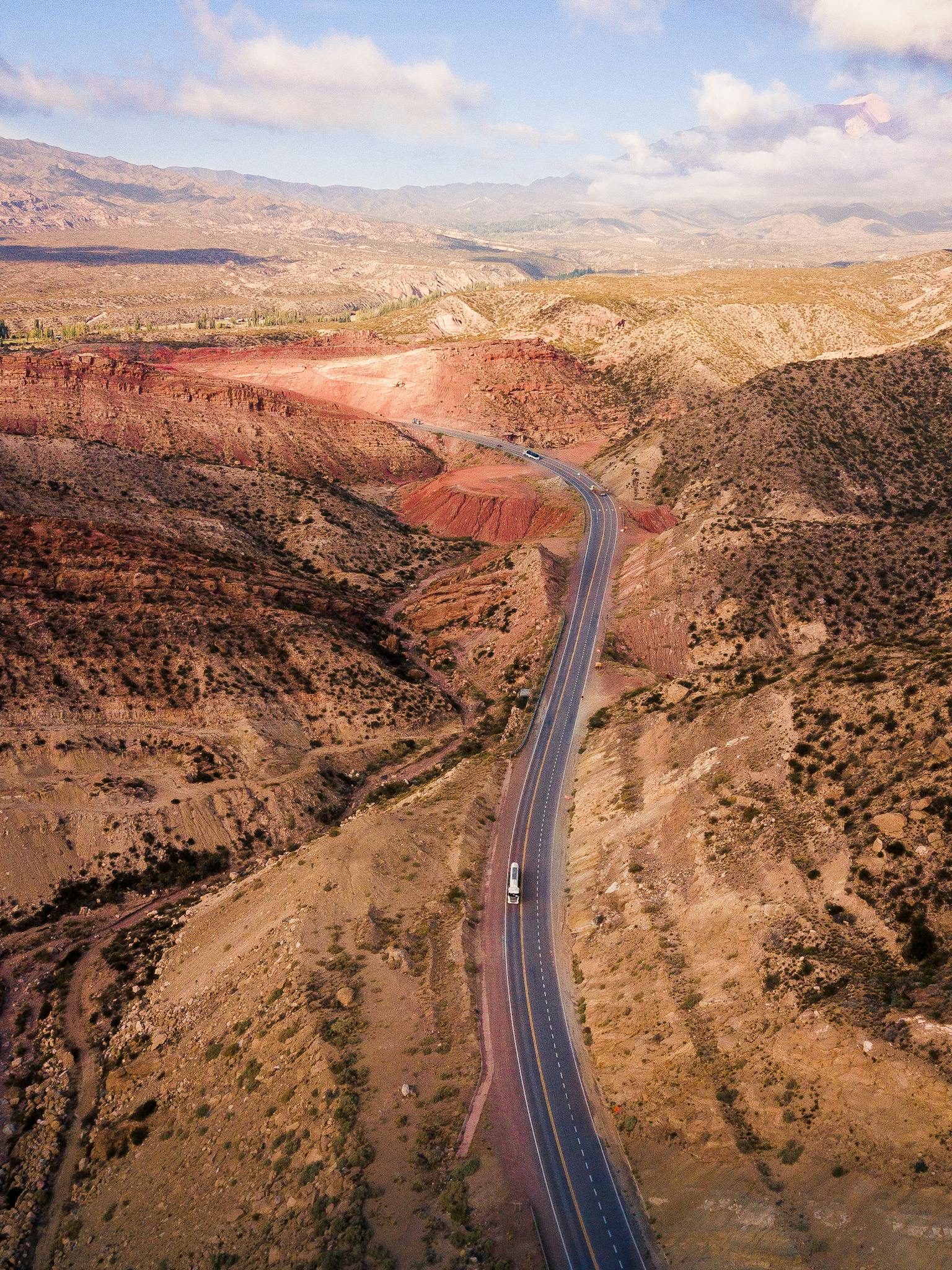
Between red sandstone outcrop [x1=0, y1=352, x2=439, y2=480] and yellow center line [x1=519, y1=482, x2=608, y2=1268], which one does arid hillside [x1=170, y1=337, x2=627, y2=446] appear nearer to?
red sandstone outcrop [x1=0, y1=352, x2=439, y2=480]

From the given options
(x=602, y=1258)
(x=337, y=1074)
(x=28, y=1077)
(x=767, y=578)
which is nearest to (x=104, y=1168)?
(x=28, y=1077)

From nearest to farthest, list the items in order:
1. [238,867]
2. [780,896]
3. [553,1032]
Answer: [553,1032]
[780,896]
[238,867]

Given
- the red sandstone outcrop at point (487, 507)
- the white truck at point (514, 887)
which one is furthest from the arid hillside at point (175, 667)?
the white truck at point (514, 887)

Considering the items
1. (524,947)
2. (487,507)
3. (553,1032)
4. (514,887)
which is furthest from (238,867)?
(487,507)

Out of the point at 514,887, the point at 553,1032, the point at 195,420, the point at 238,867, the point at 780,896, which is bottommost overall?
the point at 238,867

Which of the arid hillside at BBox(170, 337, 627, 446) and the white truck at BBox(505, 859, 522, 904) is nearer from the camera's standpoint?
the white truck at BBox(505, 859, 522, 904)

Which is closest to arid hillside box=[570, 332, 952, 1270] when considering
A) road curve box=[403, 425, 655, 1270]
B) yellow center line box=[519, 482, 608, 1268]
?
road curve box=[403, 425, 655, 1270]

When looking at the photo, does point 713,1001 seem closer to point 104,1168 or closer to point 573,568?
point 104,1168

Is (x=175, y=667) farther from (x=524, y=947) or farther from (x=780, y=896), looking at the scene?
(x=780, y=896)
